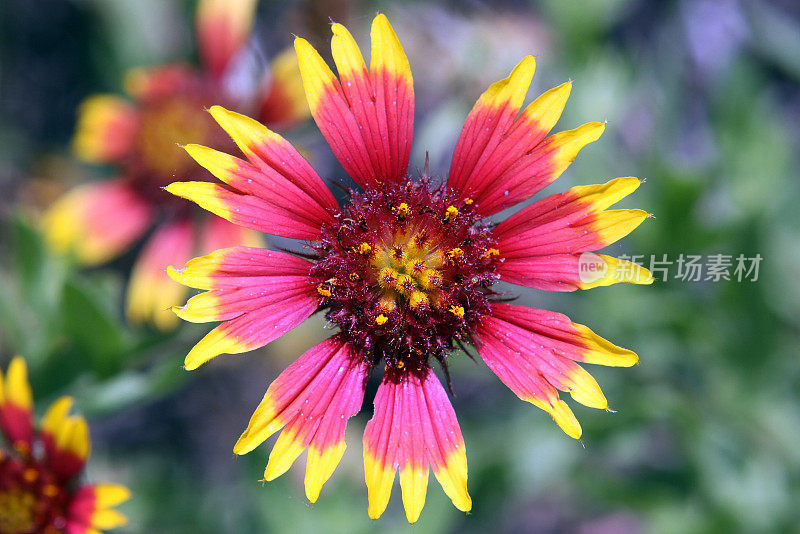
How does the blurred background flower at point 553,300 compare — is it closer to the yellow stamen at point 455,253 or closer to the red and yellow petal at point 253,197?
the red and yellow petal at point 253,197

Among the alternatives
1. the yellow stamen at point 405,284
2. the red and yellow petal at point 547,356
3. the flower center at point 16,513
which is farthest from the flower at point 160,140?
the red and yellow petal at point 547,356

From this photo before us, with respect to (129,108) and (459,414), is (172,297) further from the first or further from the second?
(459,414)

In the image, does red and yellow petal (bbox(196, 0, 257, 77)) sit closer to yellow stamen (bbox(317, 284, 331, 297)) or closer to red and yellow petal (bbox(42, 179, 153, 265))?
red and yellow petal (bbox(42, 179, 153, 265))

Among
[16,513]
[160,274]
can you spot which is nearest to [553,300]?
[160,274]

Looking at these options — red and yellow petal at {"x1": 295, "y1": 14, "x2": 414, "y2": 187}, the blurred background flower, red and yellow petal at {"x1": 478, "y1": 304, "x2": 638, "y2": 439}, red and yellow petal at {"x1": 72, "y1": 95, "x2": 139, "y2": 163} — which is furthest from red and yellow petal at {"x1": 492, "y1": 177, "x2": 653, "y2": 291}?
red and yellow petal at {"x1": 72, "y1": 95, "x2": 139, "y2": 163}

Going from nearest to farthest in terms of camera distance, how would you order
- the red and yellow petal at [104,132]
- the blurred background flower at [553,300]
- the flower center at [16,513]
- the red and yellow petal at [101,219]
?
the flower center at [16,513] < the blurred background flower at [553,300] < the red and yellow petal at [101,219] < the red and yellow petal at [104,132]

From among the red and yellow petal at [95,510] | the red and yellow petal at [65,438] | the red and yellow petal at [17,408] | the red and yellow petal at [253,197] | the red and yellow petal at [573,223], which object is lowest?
the red and yellow petal at [95,510]

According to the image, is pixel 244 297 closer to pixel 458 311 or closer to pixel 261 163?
pixel 261 163
